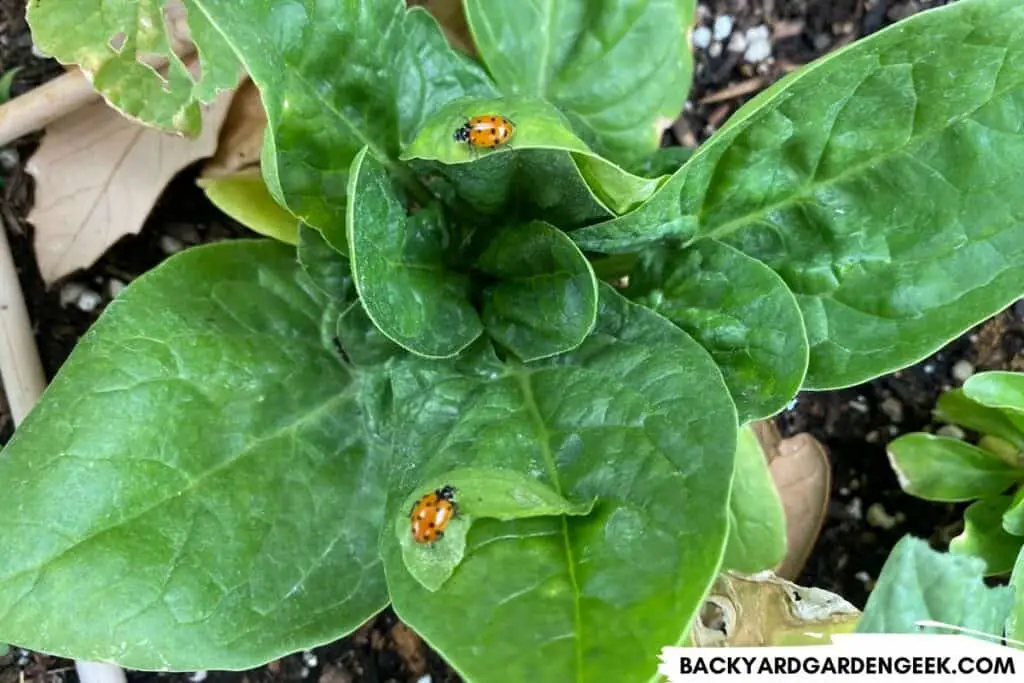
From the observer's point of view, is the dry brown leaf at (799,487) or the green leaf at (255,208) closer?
the green leaf at (255,208)

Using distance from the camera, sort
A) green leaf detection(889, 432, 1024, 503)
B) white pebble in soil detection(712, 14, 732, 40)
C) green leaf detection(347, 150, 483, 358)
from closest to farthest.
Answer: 1. green leaf detection(347, 150, 483, 358)
2. green leaf detection(889, 432, 1024, 503)
3. white pebble in soil detection(712, 14, 732, 40)

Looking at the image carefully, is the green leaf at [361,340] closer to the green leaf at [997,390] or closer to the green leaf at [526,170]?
the green leaf at [526,170]

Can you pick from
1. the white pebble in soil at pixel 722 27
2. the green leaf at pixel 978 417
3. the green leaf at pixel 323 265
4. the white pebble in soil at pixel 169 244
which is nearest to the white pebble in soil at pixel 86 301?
the white pebble in soil at pixel 169 244

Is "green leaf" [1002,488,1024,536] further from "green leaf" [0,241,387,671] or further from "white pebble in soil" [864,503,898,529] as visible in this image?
"green leaf" [0,241,387,671]

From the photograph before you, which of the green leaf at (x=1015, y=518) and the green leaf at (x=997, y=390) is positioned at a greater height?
the green leaf at (x=997, y=390)

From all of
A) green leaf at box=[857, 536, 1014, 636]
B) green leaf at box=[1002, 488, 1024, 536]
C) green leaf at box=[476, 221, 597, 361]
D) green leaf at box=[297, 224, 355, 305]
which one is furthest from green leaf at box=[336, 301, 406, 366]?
green leaf at box=[1002, 488, 1024, 536]

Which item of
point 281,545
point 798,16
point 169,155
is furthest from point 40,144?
point 798,16
